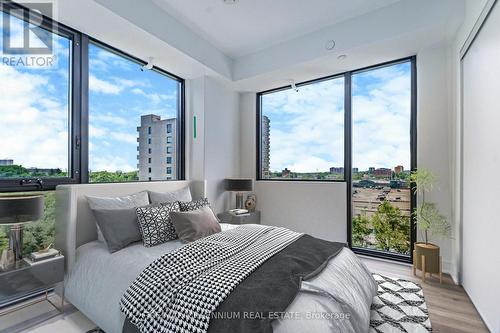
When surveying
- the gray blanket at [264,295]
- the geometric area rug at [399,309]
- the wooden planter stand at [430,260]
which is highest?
the gray blanket at [264,295]

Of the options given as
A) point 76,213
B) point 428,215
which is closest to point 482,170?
point 428,215

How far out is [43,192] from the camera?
230cm

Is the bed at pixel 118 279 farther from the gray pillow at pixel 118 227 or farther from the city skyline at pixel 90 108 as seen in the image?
the city skyline at pixel 90 108

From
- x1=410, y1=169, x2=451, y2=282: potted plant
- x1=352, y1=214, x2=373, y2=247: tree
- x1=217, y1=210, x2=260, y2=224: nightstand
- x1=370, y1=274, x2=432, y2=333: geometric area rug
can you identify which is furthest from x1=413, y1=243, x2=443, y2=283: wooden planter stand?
x1=217, y1=210, x2=260, y2=224: nightstand

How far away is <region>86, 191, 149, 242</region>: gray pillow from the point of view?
2.30 metres

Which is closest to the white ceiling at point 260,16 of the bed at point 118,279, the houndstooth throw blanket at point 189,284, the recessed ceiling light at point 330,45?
the recessed ceiling light at point 330,45

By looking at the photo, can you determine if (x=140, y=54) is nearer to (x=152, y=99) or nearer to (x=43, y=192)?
(x=152, y=99)

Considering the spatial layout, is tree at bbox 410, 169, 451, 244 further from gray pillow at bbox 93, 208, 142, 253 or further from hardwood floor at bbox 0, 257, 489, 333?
gray pillow at bbox 93, 208, 142, 253

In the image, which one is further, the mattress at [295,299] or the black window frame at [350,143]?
the black window frame at [350,143]

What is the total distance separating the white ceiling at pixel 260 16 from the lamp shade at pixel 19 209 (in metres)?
2.27

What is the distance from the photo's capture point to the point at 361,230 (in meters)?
3.48

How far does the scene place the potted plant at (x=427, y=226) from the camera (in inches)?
101

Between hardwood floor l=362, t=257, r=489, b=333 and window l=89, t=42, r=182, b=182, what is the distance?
128 inches

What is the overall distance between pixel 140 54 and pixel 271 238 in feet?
8.92
